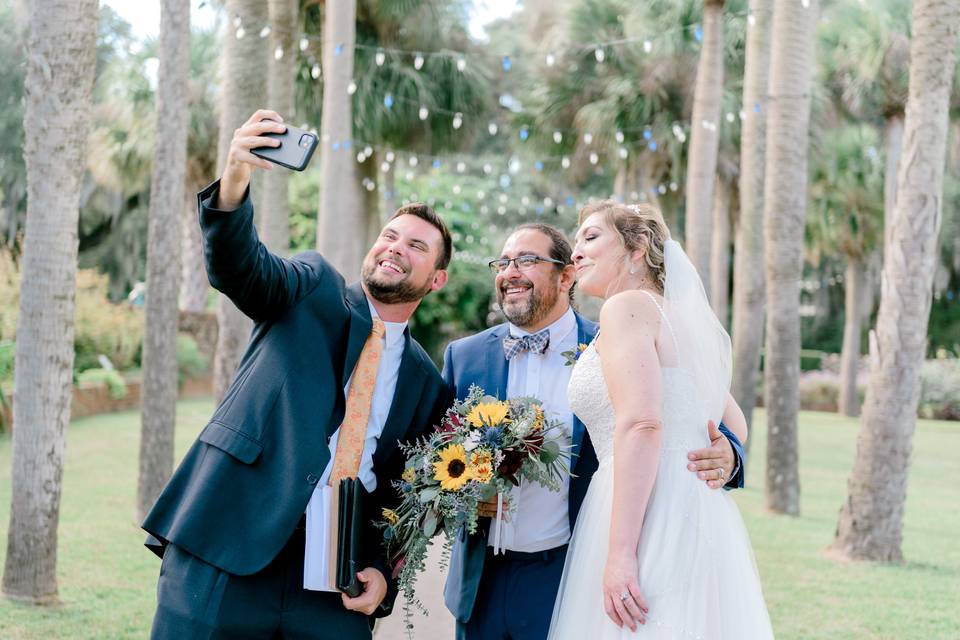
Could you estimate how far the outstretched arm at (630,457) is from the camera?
2.91m

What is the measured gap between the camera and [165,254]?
828cm

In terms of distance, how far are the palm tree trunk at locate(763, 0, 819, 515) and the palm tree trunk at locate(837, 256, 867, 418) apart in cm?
1573

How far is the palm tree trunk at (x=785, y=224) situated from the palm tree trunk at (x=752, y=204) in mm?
758

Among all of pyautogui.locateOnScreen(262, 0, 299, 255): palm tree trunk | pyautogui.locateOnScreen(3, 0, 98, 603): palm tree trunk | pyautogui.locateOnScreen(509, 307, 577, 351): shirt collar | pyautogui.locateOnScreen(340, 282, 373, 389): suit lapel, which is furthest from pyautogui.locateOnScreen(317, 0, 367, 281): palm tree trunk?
Result: pyautogui.locateOnScreen(340, 282, 373, 389): suit lapel

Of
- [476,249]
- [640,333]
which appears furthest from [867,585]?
[476,249]

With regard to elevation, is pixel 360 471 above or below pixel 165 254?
below

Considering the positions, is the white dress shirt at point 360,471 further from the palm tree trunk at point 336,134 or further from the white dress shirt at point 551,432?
the palm tree trunk at point 336,134

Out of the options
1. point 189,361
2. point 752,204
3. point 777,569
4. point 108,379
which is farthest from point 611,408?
point 189,361

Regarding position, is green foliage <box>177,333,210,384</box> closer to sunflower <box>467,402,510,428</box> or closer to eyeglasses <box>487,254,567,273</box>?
eyeglasses <box>487,254,567,273</box>

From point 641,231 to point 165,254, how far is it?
5.86m

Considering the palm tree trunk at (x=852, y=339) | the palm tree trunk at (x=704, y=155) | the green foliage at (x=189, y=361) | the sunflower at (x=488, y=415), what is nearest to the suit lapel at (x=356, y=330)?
the sunflower at (x=488, y=415)

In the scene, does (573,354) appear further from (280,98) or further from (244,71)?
(280,98)

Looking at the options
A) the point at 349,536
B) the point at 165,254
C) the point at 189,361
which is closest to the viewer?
the point at 349,536

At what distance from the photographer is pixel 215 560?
9.39 ft
